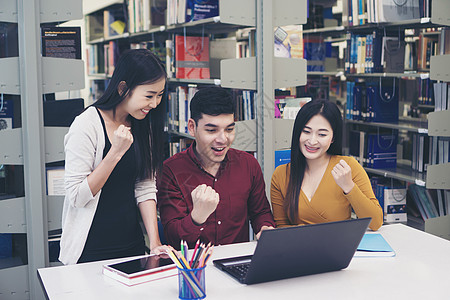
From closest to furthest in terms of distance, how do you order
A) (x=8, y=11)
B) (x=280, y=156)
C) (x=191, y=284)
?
(x=191, y=284) → (x=8, y=11) → (x=280, y=156)

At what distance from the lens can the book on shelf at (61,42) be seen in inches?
113

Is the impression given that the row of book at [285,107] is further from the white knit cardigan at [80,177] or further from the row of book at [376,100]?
the row of book at [376,100]

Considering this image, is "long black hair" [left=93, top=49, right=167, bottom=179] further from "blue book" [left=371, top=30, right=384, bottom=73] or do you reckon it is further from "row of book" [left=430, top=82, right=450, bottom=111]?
"blue book" [left=371, top=30, right=384, bottom=73]

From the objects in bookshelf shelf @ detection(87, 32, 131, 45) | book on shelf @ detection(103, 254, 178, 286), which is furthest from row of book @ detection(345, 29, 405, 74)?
book on shelf @ detection(103, 254, 178, 286)

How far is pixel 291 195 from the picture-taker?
2.13m

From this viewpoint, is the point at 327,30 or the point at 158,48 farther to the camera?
the point at 327,30

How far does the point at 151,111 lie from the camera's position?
203 cm

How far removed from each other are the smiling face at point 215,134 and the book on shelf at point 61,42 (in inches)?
47.6

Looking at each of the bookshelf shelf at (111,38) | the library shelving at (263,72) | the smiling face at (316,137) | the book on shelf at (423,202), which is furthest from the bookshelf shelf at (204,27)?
the book on shelf at (423,202)

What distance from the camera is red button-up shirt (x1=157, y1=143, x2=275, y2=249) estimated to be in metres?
2.02

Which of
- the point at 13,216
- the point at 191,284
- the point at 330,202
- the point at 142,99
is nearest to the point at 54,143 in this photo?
the point at 13,216

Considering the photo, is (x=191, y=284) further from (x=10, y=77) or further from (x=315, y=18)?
(x=315, y=18)

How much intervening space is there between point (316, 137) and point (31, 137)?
1.32 meters

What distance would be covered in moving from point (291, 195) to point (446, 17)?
7.14ft
